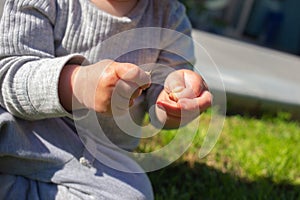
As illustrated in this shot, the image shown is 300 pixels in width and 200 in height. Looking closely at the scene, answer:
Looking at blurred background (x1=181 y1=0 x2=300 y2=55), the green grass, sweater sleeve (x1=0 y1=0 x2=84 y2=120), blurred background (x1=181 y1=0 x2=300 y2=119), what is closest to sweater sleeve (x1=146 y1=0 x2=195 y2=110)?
sweater sleeve (x1=0 y1=0 x2=84 y2=120)

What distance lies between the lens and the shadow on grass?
4.72 feet

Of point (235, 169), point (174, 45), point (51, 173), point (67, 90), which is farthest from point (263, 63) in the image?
point (67, 90)

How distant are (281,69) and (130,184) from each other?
183cm

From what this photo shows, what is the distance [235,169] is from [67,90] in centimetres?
86

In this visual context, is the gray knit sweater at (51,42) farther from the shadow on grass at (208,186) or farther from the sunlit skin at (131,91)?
the shadow on grass at (208,186)

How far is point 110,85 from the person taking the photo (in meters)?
0.80

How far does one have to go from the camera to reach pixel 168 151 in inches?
53.4

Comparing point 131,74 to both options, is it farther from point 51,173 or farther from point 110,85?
point 51,173

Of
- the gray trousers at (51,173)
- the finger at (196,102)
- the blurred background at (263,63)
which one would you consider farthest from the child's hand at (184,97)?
the blurred background at (263,63)

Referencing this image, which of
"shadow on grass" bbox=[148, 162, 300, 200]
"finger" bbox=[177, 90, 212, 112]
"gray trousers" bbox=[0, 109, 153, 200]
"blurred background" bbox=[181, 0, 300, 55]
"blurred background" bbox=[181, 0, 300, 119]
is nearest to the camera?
"finger" bbox=[177, 90, 212, 112]

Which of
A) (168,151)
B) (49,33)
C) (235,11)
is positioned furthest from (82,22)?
(235,11)

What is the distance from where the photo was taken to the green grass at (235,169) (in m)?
1.47

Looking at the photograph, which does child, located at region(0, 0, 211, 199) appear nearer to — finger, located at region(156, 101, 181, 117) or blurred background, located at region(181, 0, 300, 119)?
finger, located at region(156, 101, 181, 117)

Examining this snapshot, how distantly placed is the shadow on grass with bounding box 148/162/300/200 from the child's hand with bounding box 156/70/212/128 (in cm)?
45
